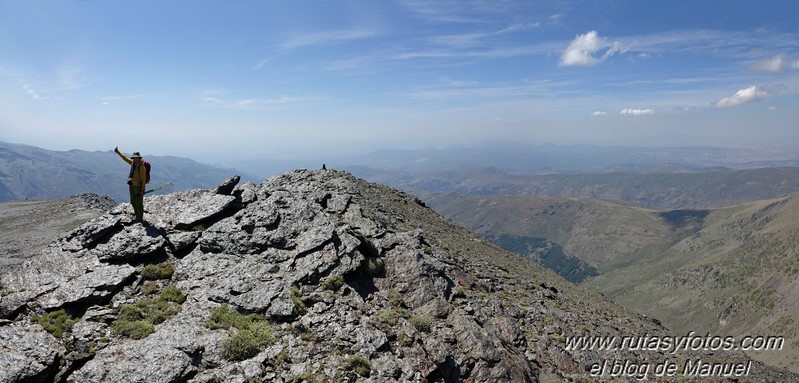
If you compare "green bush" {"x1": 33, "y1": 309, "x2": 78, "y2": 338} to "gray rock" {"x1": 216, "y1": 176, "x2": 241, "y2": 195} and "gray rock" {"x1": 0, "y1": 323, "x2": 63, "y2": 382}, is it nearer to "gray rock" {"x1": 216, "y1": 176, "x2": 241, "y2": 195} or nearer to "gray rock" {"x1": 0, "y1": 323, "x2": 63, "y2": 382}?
"gray rock" {"x1": 0, "y1": 323, "x2": 63, "y2": 382}

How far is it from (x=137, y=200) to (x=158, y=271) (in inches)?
206

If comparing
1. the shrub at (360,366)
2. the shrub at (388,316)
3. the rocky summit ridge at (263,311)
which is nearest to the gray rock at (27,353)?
the rocky summit ridge at (263,311)

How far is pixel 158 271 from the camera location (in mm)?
18062

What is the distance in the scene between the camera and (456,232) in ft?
150

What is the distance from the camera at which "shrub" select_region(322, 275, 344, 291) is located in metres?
18.1

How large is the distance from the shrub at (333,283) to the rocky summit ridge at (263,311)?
5cm

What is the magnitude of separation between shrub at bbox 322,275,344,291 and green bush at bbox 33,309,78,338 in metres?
9.30

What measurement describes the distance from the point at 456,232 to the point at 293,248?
27.7 m

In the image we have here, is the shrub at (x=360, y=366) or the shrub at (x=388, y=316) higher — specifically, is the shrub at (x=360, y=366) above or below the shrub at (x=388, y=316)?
below

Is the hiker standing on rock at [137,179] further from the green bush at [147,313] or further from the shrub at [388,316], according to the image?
the shrub at [388,316]

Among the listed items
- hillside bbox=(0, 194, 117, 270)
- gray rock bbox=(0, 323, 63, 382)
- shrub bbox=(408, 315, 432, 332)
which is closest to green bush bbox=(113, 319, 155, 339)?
gray rock bbox=(0, 323, 63, 382)

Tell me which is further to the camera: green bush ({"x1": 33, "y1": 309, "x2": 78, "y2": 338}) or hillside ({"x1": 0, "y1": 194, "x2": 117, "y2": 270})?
hillside ({"x1": 0, "y1": 194, "x2": 117, "y2": 270})

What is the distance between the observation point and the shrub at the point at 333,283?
1814 centimetres

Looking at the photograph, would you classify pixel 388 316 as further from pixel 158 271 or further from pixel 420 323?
pixel 158 271
